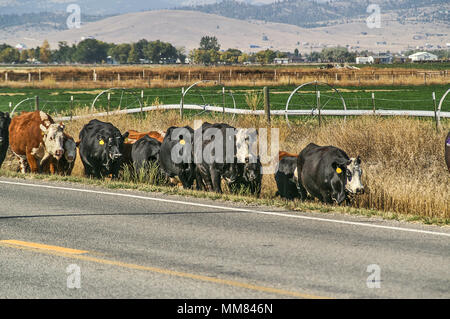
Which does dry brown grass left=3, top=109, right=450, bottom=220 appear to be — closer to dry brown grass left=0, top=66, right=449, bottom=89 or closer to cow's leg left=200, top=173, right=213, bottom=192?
cow's leg left=200, top=173, right=213, bottom=192

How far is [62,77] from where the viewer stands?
124250 mm

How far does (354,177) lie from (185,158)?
4470 millimetres

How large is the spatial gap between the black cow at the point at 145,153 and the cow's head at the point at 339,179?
5157 millimetres

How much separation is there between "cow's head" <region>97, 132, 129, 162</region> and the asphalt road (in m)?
3.05

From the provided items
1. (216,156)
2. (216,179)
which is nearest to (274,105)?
(216,179)

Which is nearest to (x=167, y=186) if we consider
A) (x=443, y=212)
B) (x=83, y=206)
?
(x=83, y=206)

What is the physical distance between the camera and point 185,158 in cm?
1608

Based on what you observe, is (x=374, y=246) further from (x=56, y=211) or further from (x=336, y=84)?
(x=336, y=84)

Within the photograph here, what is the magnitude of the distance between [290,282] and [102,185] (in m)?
8.75

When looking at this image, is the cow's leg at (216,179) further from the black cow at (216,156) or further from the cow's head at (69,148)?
the cow's head at (69,148)

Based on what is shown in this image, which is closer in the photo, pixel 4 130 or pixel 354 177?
pixel 354 177

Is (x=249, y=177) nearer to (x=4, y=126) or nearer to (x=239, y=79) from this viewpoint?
(x=4, y=126)

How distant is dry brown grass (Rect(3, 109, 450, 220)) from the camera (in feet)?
45.4

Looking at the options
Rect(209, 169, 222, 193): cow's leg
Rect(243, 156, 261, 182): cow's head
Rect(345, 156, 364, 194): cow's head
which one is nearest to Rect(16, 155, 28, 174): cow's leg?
Rect(209, 169, 222, 193): cow's leg
